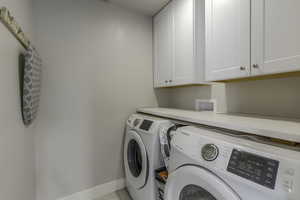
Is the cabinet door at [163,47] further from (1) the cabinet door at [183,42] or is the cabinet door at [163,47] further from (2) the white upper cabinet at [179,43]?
(1) the cabinet door at [183,42]


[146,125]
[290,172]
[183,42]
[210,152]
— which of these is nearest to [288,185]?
[290,172]

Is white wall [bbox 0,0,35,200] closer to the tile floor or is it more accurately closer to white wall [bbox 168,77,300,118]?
the tile floor

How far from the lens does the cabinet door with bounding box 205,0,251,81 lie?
1.07 m

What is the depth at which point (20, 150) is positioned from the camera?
109 cm

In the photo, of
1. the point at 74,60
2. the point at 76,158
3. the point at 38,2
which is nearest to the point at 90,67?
the point at 74,60

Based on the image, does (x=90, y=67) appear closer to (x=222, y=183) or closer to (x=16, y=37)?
(x=16, y=37)

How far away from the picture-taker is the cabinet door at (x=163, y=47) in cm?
187

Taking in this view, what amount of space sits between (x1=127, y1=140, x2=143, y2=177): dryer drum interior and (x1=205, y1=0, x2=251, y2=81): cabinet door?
105cm

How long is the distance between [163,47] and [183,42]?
1.35ft

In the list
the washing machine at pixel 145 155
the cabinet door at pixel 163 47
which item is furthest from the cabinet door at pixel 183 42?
the washing machine at pixel 145 155

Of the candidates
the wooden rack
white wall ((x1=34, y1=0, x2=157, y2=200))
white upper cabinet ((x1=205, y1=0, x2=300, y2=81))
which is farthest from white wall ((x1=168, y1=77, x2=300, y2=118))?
the wooden rack

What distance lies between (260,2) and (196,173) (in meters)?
1.09

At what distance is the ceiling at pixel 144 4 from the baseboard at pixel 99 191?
2243 mm

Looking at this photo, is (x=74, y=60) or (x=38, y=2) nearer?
(x=38, y=2)
